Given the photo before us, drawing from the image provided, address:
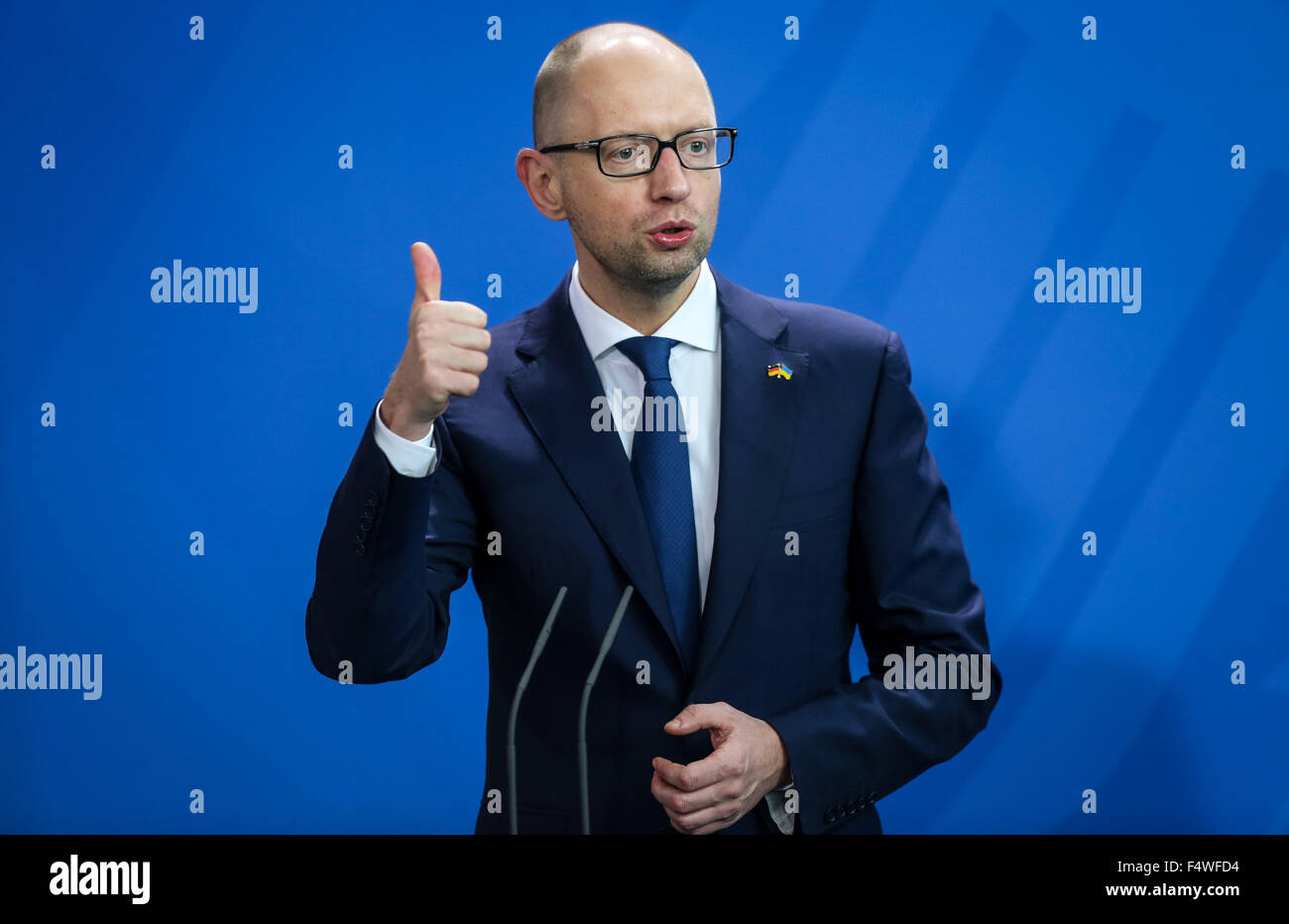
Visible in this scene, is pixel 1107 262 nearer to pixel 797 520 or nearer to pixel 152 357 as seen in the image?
pixel 797 520

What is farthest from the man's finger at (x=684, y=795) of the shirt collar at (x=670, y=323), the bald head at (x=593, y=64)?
the bald head at (x=593, y=64)

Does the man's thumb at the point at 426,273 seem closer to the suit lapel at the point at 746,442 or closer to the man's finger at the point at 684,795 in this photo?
the suit lapel at the point at 746,442

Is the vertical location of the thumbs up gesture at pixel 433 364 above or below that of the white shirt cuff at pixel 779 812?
above

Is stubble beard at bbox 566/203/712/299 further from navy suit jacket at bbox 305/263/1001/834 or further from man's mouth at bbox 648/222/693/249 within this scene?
navy suit jacket at bbox 305/263/1001/834

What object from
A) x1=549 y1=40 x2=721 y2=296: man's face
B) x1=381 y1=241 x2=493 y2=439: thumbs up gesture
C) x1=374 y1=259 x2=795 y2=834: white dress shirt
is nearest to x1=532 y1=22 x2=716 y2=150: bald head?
x1=549 y1=40 x2=721 y2=296: man's face

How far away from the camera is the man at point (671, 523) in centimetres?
173

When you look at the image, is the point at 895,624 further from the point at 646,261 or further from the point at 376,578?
the point at 376,578

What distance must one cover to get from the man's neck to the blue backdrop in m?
1.14

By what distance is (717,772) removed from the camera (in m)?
1.55

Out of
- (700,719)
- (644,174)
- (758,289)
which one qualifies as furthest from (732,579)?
(758,289)

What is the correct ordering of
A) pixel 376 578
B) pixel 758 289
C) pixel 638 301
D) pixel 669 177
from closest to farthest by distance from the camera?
pixel 376 578, pixel 669 177, pixel 638 301, pixel 758 289

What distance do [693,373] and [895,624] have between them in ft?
1.50

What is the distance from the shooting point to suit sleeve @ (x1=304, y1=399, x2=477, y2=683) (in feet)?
5.10

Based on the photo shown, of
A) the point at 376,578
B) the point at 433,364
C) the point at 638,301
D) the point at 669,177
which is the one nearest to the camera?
the point at 433,364
